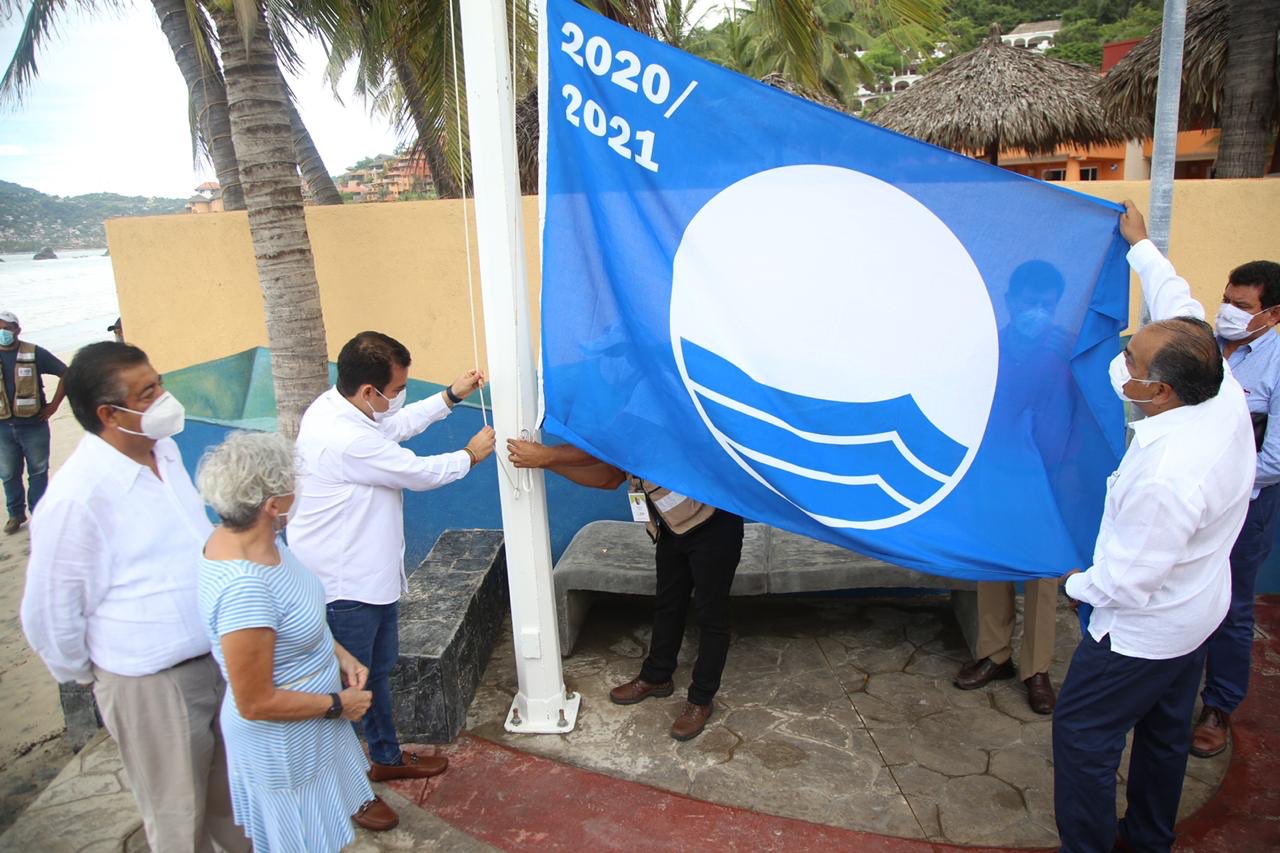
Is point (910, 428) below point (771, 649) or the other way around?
the other way around

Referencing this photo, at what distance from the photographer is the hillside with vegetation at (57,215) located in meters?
5.88

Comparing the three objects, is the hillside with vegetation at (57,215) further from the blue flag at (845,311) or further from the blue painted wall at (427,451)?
the blue flag at (845,311)

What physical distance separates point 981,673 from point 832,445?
1.78m

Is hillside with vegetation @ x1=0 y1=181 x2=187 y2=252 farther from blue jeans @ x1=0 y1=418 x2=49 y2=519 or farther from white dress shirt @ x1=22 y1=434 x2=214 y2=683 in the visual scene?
white dress shirt @ x1=22 y1=434 x2=214 y2=683

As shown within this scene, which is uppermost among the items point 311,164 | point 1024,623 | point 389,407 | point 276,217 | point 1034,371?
point 311,164

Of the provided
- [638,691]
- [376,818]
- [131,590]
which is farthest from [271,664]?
[638,691]

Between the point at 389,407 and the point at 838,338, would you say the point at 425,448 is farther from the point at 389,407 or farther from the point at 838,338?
the point at 838,338

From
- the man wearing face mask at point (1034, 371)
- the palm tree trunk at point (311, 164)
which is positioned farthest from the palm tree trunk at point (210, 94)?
the man wearing face mask at point (1034, 371)

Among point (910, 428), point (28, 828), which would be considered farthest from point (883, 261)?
point (28, 828)

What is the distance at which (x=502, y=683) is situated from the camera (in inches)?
168

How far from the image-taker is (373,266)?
5562 mm

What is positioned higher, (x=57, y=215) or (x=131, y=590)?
(x=57, y=215)

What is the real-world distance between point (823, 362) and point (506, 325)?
1.19m

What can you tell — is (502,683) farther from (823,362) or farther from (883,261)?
(883,261)
